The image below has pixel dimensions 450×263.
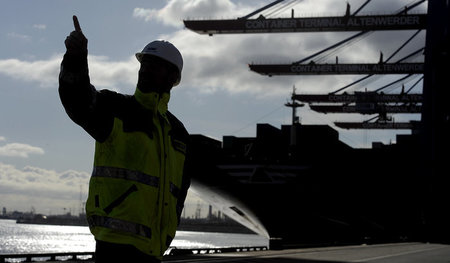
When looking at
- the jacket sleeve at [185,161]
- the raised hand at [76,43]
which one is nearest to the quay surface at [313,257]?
the jacket sleeve at [185,161]

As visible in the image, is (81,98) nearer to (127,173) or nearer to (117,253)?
(127,173)

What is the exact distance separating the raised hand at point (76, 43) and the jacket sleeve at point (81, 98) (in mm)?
20

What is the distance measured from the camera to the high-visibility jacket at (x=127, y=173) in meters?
2.75

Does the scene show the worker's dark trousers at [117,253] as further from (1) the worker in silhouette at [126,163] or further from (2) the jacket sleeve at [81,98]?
(2) the jacket sleeve at [81,98]

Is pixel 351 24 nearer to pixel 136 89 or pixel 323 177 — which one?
pixel 323 177

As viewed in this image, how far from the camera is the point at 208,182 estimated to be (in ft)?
115

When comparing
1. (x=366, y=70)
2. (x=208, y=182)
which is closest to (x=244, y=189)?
(x=208, y=182)

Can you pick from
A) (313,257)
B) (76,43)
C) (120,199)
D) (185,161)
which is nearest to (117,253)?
(120,199)

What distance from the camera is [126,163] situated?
2.79m

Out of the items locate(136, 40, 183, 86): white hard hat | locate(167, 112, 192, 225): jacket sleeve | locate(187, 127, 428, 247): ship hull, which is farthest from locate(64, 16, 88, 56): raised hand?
locate(187, 127, 428, 247): ship hull

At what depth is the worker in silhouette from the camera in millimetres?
2623

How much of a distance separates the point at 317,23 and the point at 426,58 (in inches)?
318

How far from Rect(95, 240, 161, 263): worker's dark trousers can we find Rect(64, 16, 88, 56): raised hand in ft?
2.70

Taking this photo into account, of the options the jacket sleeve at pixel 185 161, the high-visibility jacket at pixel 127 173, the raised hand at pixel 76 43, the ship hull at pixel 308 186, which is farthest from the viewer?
the ship hull at pixel 308 186
